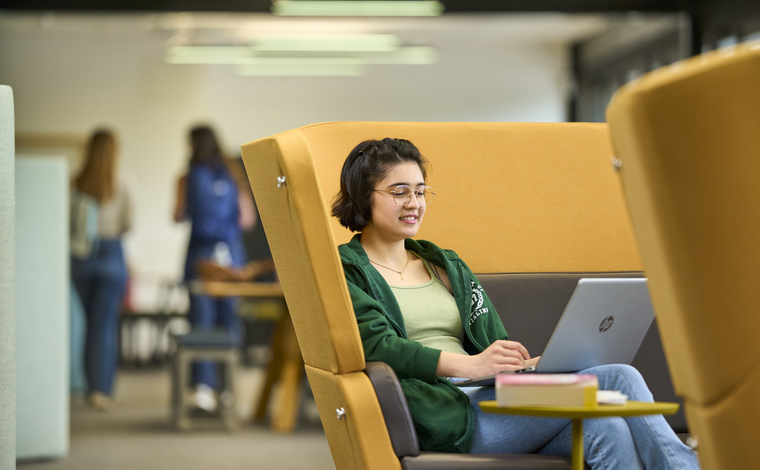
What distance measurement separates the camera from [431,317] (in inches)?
80.6

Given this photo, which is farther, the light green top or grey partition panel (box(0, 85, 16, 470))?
grey partition panel (box(0, 85, 16, 470))

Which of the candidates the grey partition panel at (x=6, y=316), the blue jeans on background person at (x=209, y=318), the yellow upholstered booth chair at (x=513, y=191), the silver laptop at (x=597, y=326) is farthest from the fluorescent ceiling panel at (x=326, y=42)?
the silver laptop at (x=597, y=326)

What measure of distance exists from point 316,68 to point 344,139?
752 cm

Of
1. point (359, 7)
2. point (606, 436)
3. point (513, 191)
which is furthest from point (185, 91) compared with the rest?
point (606, 436)

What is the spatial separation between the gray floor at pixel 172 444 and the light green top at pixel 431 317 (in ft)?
5.80

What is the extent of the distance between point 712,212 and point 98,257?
4.91 meters

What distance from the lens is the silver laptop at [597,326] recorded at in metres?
1.66

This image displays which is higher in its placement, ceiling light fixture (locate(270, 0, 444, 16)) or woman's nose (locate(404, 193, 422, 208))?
ceiling light fixture (locate(270, 0, 444, 16))

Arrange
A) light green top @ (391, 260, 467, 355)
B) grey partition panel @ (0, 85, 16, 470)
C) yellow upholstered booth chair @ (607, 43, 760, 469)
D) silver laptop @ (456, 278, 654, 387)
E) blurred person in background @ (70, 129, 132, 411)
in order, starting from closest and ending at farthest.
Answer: yellow upholstered booth chair @ (607, 43, 760, 469), silver laptop @ (456, 278, 654, 387), light green top @ (391, 260, 467, 355), grey partition panel @ (0, 85, 16, 470), blurred person in background @ (70, 129, 132, 411)

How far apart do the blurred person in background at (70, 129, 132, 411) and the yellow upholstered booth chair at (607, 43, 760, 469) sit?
15.7 feet

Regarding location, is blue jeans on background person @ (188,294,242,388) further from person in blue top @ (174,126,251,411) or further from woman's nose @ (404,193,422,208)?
woman's nose @ (404,193,422,208)

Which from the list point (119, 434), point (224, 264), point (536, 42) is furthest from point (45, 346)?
point (536, 42)

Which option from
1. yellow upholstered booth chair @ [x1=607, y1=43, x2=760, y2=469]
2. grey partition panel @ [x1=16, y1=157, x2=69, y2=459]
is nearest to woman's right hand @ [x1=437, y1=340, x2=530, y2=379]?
yellow upholstered booth chair @ [x1=607, y1=43, x2=760, y2=469]

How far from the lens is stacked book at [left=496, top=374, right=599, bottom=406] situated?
1.46 m
